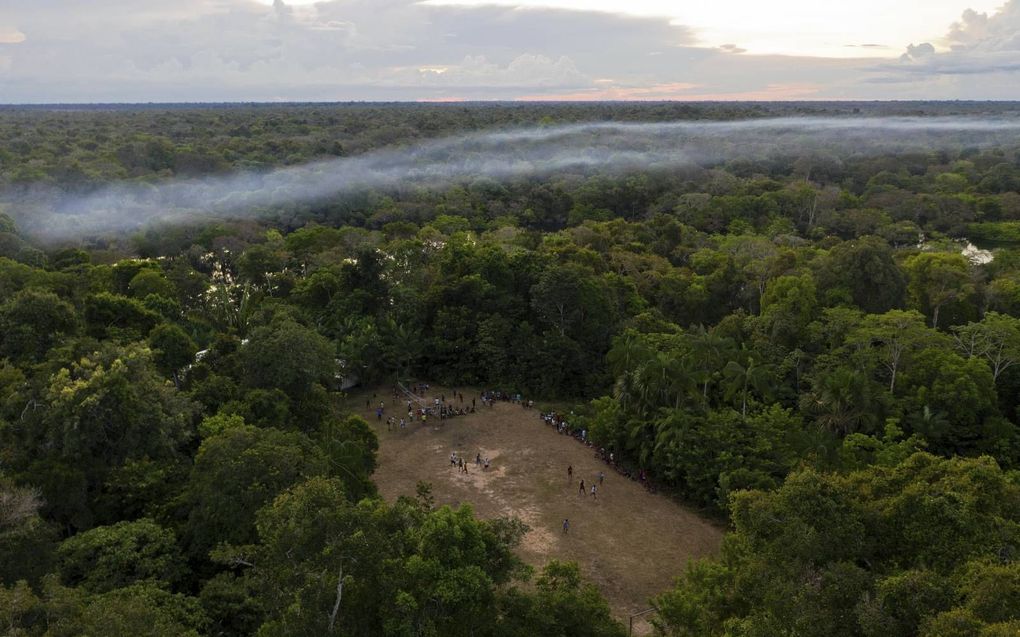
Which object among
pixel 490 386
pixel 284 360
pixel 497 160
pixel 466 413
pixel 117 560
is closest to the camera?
pixel 117 560

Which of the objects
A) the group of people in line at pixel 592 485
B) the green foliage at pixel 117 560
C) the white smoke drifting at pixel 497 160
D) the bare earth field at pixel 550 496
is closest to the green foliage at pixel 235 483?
the green foliage at pixel 117 560

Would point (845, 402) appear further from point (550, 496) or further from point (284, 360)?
point (284, 360)

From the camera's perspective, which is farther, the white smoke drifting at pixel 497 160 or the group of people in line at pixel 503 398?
the white smoke drifting at pixel 497 160

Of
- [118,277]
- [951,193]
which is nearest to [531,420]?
[118,277]

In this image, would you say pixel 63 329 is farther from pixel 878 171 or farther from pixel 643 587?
pixel 878 171

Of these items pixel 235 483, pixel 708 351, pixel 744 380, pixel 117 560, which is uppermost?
pixel 235 483

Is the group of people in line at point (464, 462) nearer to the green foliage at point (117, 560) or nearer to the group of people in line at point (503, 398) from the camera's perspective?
the group of people in line at point (503, 398)

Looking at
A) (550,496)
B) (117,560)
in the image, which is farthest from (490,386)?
(117,560)
